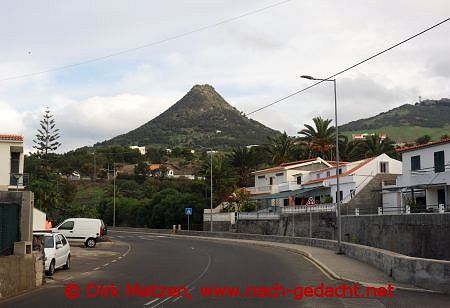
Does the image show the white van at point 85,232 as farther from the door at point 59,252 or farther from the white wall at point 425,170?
the white wall at point 425,170

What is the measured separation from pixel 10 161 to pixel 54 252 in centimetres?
3014

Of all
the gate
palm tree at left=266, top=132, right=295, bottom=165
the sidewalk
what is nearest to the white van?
the sidewalk

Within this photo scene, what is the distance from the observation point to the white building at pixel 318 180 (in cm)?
5652

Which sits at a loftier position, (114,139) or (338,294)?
(114,139)

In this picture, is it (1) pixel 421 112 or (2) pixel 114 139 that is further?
(2) pixel 114 139

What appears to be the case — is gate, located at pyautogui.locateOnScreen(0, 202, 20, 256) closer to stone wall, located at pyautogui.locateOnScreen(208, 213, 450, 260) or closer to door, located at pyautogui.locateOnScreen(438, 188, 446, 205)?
stone wall, located at pyautogui.locateOnScreen(208, 213, 450, 260)

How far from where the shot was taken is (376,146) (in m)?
79.7

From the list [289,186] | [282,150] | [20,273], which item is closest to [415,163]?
[289,186]

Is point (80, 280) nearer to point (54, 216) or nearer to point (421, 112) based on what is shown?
point (54, 216)

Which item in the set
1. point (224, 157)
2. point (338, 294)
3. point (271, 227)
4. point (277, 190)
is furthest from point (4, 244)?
point (224, 157)

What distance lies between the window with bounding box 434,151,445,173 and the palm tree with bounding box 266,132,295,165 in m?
44.6

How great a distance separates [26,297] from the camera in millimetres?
14555

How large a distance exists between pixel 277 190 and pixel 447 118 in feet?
310

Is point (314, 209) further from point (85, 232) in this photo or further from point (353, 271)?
point (353, 271)
